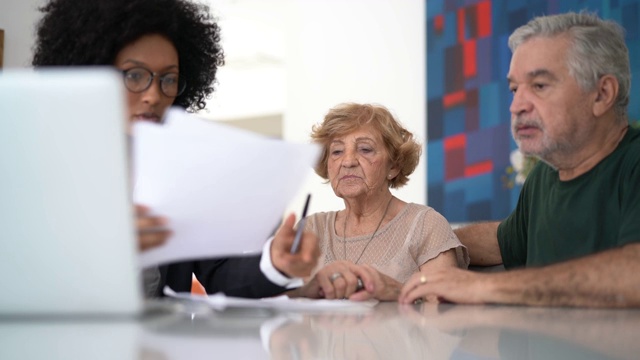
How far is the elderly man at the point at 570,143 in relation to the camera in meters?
2.09

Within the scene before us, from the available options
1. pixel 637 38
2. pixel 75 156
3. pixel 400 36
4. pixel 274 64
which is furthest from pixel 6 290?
pixel 274 64

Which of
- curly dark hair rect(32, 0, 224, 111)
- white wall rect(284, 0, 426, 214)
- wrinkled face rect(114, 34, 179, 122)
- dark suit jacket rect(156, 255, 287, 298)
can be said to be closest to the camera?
dark suit jacket rect(156, 255, 287, 298)

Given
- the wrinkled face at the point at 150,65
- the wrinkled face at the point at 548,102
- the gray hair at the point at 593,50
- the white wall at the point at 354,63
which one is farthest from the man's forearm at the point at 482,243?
the white wall at the point at 354,63

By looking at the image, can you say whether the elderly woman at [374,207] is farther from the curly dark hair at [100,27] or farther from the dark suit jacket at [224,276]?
the curly dark hair at [100,27]

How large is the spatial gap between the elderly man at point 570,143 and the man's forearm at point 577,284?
0.70 feet

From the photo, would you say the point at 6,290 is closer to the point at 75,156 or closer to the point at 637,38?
the point at 75,156

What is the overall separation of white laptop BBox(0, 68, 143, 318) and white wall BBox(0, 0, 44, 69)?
4.47 m

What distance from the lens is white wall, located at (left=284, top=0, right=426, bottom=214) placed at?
480 centimetres

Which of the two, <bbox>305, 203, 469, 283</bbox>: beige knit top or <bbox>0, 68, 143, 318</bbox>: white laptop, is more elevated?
<bbox>0, 68, 143, 318</bbox>: white laptop

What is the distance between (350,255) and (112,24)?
1.31 meters

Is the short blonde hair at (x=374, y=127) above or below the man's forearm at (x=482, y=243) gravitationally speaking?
above

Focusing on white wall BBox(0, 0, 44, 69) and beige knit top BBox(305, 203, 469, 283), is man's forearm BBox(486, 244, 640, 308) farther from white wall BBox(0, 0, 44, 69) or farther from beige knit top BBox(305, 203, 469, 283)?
white wall BBox(0, 0, 44, 69)

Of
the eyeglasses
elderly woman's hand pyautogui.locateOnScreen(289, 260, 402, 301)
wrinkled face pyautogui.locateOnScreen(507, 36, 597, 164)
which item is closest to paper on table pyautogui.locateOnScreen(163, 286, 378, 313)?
elderly woman's hand pyautogui.locateOnScreen(289, 260, 402, 301)

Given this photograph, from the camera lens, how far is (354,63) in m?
5.12
